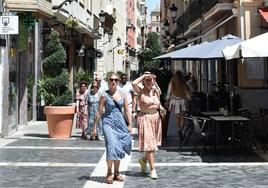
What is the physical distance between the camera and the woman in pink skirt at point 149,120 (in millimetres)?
8703

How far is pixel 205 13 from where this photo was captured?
22750 millimetres

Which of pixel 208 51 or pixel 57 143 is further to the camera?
pixel 57 143

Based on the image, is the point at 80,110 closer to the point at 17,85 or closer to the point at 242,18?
the point at 17,85

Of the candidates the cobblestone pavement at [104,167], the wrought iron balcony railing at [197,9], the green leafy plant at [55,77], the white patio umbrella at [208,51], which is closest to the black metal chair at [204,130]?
the cobblestone pavement at [104,167]

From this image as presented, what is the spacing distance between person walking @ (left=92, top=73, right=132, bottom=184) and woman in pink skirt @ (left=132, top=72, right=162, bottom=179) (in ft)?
1.03

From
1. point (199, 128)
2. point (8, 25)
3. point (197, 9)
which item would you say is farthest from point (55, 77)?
point (197, 9)

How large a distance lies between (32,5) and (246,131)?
24.1ft

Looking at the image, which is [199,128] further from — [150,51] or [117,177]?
[150,51]

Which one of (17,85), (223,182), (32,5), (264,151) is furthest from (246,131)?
(17,85)

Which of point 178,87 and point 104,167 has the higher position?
point 178,87

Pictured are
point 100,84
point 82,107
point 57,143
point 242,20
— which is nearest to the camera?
point 57,143

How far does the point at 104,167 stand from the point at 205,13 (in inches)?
563

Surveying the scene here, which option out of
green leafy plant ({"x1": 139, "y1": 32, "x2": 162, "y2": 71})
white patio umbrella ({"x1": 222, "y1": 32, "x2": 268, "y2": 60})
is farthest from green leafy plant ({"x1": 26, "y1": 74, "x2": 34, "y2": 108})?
green leafy plant ({"x1": 139, "y1": 32, "x2": 162, "y2": 71})

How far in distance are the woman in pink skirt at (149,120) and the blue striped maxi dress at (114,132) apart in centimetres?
35
